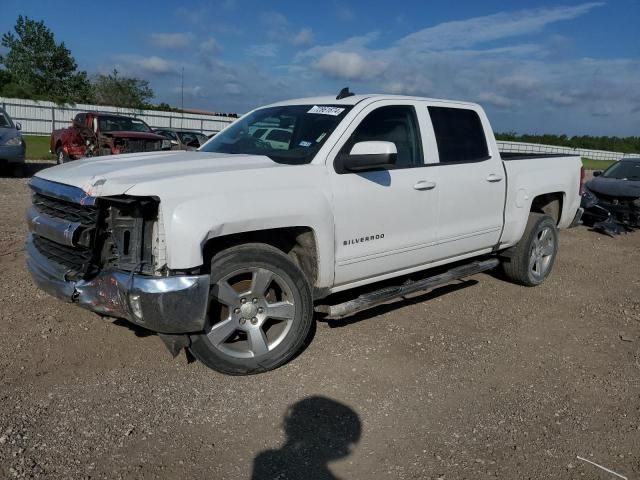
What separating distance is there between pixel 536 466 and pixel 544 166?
396 cm

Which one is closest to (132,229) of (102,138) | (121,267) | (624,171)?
(121,267)

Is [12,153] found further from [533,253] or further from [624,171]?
[624,171]

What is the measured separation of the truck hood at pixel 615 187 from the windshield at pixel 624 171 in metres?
0.28

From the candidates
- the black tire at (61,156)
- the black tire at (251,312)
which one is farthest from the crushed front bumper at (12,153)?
the black tire at (251,312)

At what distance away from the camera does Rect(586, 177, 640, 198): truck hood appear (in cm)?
1088

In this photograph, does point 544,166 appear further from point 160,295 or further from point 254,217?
point 160,295

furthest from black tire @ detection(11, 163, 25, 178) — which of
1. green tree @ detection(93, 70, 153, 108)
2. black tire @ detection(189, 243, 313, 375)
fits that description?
green tree @ detection(93, 70, 153, 108)

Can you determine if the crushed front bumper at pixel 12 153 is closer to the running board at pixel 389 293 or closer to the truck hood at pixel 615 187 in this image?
the running board at pixel 389 293

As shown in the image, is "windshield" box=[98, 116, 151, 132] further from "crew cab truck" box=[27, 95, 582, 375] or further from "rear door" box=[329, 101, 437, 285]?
"rear door" box=[329, 101, 437, 285]

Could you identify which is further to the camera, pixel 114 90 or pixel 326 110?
pixel 114 90

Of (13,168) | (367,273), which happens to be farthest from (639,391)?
(13,168)

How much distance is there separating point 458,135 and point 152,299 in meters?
3.30

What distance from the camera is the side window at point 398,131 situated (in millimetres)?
4441

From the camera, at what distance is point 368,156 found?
3.96 metres
